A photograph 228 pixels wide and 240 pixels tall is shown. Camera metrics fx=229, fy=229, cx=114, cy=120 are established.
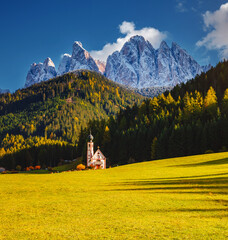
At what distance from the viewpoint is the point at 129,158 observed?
→ 91938 millimetres

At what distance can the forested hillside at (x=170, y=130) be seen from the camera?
74.4m

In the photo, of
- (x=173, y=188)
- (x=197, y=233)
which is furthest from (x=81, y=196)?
(x=197, y=233)

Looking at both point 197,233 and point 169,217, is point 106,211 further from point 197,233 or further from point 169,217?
point 197,233

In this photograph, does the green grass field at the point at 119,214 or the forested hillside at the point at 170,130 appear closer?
the green grass field at the point at 119,214

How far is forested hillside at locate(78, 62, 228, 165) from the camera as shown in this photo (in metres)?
74.4

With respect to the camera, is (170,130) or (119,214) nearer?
(119,214)

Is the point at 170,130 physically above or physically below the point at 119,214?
above

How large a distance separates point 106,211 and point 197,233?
671cm

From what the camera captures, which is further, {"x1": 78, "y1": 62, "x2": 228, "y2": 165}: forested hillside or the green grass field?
{"x1": 78, "y1": 62, "x2": 228, "y2": 165}: forested hillside

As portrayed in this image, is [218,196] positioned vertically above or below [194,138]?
below

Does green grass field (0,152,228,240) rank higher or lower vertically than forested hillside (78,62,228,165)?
lower

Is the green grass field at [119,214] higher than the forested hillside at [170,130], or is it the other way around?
the forested hillside at [170,130]

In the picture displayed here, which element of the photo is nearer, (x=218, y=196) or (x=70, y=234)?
(x=70, y=234)

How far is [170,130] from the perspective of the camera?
3278 inches
